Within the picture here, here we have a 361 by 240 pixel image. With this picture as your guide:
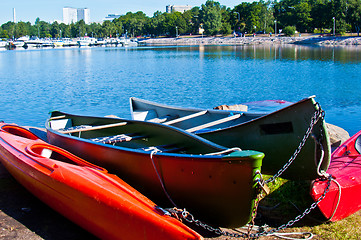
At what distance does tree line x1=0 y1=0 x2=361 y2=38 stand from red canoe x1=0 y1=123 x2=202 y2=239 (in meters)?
103

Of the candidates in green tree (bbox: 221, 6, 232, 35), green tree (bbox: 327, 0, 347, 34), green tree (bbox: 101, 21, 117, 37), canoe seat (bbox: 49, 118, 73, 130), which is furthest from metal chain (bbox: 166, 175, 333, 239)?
green tree (bbox: 101, 21, 117, 37)

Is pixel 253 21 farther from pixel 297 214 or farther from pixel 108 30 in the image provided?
Result: pixel 297 214

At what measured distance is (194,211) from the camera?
20.7ft

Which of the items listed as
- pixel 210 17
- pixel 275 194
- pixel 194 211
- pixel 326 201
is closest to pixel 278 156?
Result: pixel 275 194

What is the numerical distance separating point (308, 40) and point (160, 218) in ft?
333

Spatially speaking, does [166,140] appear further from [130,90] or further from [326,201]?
[130,90]

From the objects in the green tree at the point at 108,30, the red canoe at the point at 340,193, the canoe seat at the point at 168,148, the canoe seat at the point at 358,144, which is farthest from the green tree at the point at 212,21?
the red canoe at the point at 340,193

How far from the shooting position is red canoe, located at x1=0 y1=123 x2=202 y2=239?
550 cm

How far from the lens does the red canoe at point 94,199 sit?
5504 mm

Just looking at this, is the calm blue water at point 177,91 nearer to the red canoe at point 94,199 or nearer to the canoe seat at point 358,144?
the canoe seat at point 358,144

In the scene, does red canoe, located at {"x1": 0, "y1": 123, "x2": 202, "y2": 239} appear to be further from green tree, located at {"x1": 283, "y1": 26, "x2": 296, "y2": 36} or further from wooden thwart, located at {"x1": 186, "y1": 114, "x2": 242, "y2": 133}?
green tree, located at {"x1": 283, "y1": 26, "x2": 296, "y2": 36}

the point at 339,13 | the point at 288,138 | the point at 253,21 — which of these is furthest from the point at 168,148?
the point at 253,21

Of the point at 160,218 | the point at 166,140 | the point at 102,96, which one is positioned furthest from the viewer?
the point at 102,96

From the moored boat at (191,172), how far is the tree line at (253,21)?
102035 millimetres
